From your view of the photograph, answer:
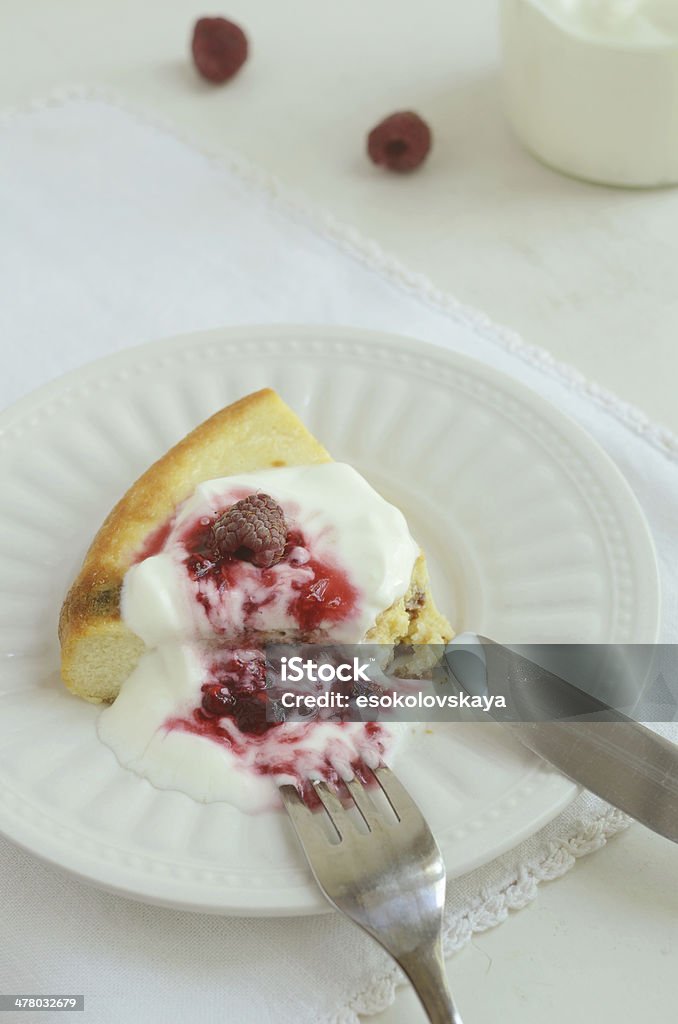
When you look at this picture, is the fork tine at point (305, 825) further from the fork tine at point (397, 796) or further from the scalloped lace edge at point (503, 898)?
the scalloped lace edge at point (503, 898)

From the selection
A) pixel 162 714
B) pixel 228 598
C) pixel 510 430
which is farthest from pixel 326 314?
pixel 162 714

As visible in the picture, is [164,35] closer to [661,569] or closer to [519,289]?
[519,289]

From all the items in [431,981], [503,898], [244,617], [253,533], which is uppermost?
[253,533]

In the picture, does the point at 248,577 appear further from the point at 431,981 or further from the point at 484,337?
the point at 484,337

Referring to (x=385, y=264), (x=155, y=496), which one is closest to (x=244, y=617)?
(x=155, y=496)

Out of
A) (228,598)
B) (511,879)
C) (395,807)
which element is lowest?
(511,879)

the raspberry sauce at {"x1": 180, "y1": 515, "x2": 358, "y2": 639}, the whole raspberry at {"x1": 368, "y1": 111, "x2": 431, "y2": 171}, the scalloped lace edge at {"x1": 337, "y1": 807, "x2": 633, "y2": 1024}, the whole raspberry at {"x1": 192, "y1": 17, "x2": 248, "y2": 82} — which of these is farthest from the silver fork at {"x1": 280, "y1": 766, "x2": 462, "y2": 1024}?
the whole raspberry at {"x1": 192, "y1": 17, "x2": 248, "y2": 82}

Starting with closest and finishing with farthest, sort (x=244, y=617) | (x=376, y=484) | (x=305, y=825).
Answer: (x=305, y=825) → (x=244, y=617) → (x=376, y=484)
